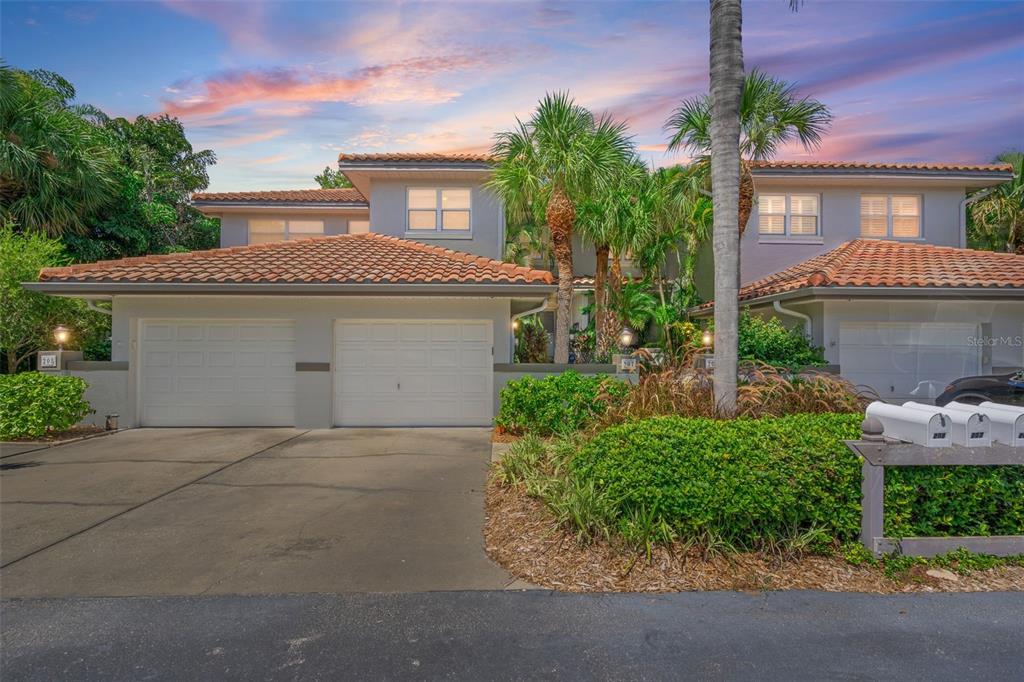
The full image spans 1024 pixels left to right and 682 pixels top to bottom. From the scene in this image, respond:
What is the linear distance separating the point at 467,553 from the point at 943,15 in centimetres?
1353

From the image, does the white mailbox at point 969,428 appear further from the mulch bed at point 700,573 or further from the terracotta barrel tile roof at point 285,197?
the terracotta barrel tile roof at point 285,197

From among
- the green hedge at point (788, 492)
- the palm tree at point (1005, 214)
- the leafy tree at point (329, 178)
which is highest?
the leafy tree at point (329, 178)

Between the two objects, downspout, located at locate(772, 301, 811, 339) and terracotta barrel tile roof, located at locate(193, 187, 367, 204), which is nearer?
downspout, located at locate(772, 301, 811, 339)

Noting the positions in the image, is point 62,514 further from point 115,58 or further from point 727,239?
point 115,58

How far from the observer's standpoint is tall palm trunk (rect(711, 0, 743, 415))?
235 inches

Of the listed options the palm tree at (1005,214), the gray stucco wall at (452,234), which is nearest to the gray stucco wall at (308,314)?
the gray stucco wall at (452,234)

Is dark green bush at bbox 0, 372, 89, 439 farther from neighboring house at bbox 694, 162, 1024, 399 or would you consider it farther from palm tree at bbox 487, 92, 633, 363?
neighboring house at bbox 694, 162, 1024, 399

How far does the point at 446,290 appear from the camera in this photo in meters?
10.5

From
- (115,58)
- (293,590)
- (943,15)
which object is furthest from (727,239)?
(115,58)

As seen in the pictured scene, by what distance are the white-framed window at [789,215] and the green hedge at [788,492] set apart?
1266 centimetres

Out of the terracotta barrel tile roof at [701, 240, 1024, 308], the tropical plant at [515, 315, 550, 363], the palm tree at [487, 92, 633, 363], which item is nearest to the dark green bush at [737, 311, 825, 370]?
the terracotta barrel tile roof at [701, 240, 1024, 308]

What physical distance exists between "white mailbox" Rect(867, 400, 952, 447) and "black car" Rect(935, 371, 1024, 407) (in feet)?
26.0

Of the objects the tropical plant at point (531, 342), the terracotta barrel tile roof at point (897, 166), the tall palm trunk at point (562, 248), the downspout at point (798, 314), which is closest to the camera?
the tall palm trunk at point (562, 248)

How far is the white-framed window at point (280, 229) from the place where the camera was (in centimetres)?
1861
